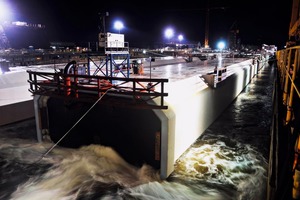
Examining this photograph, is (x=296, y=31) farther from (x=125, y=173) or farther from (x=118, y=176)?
(x=118, y=176)

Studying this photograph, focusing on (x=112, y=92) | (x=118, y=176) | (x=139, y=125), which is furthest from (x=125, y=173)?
(x=112, y=92)

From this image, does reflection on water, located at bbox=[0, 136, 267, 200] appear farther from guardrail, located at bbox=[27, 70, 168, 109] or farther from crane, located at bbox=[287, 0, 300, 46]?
crane, located at bbox=[287, 0, 300, 46]

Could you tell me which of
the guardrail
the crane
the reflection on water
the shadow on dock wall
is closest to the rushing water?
the reflection on water

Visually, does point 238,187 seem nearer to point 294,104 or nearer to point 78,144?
point 294,104

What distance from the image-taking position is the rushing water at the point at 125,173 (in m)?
9.38

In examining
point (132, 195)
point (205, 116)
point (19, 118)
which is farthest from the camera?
point (19, 118)

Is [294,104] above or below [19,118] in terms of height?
above

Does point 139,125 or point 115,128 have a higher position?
point 139,125

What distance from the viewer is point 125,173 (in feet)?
34.4

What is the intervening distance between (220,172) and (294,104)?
15.5 ft

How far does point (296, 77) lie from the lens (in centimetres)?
754

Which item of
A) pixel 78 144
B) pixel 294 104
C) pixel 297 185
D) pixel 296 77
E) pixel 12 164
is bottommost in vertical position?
pixel 12 164

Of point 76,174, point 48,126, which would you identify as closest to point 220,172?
point 76,174

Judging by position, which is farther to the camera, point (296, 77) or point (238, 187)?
point (238, 187)
